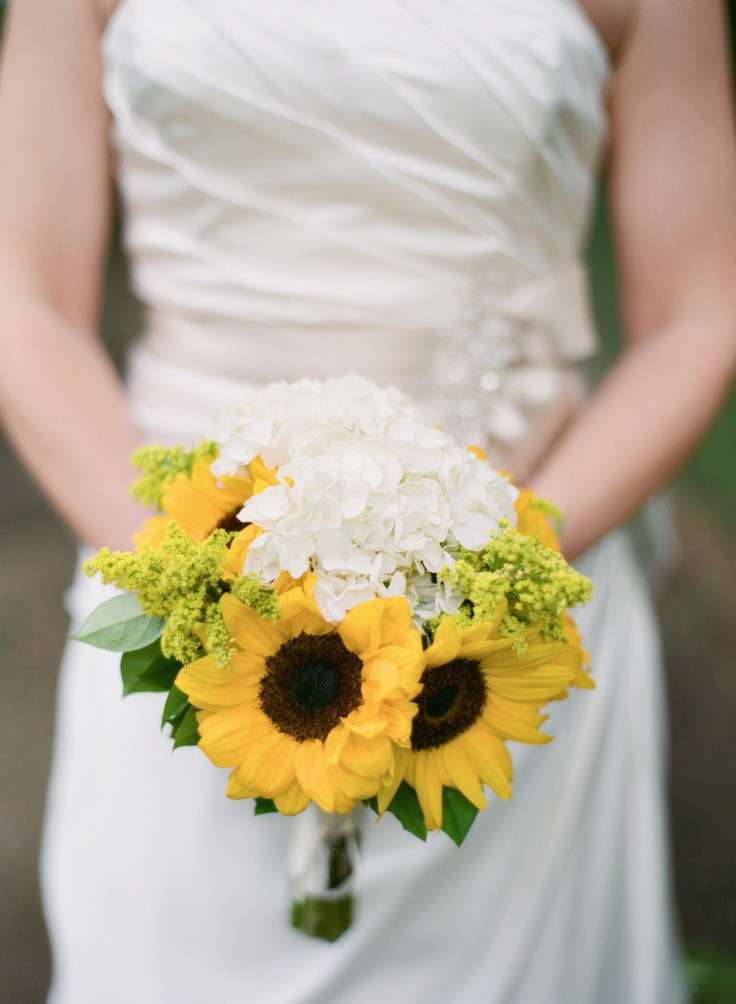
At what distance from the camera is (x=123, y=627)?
781 millimetres

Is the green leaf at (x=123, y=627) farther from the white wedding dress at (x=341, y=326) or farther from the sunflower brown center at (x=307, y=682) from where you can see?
the white wedding dress at (x=341, y=326)

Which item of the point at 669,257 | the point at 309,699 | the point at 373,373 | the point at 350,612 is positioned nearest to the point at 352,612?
the point at 350,612

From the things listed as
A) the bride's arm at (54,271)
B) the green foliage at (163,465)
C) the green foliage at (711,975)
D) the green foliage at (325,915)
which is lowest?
the green foliage at (711,975)

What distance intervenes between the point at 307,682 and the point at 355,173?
0.83m

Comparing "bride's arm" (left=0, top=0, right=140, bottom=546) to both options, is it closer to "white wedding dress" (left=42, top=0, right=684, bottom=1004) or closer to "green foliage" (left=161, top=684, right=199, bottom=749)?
"white wedding dress" (left=42, top=0, right=684, bottom=1004)

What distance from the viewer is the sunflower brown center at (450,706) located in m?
0.75

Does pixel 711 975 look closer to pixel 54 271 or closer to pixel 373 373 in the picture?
pixel 373 373

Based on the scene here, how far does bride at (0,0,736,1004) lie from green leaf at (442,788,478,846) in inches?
18.6

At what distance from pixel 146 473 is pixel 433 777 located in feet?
1.40

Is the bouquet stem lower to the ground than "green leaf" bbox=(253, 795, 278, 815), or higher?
lower

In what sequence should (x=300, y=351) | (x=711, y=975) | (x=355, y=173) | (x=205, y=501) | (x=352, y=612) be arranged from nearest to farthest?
(x=352, y=612) < (x=205, y=501) < (x=355, y=173) < (x=300, y=351) < (x=711, y=975)

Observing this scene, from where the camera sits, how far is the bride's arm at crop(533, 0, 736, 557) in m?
1.30

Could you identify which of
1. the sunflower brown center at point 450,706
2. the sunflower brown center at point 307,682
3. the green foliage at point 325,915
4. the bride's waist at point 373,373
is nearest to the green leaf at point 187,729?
the sunflower brown center at point 307,682

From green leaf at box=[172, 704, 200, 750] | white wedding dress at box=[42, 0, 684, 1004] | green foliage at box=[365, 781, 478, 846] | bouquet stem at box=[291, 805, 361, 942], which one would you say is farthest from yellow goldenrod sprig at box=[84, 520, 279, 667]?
white wedding dress at box=[42, 0, 684, 1004]
